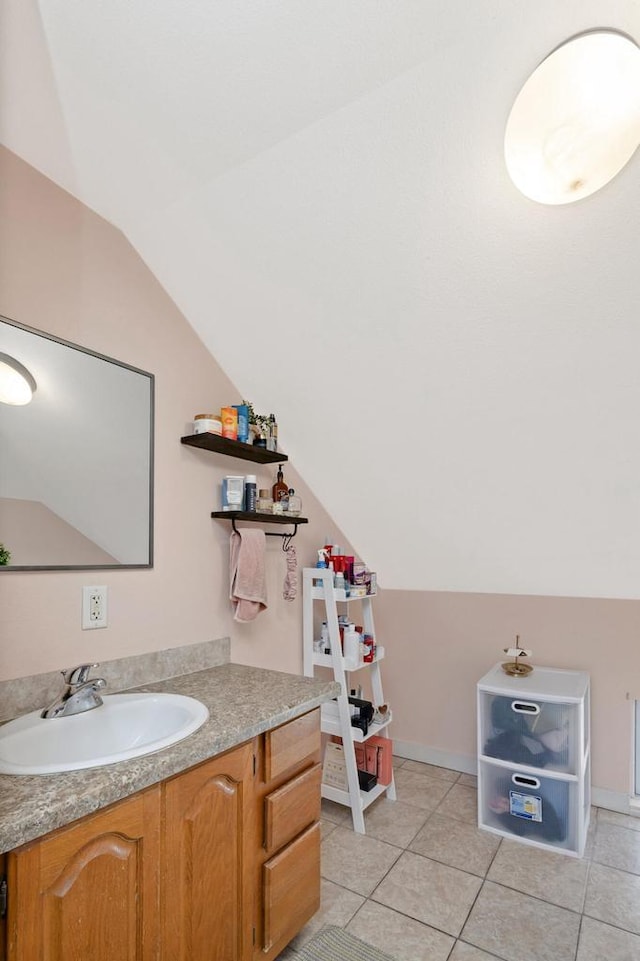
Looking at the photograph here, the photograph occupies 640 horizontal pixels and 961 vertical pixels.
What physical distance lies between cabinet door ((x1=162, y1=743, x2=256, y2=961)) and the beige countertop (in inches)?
2.5

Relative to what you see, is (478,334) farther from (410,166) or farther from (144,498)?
(144,498)

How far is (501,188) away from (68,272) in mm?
1285

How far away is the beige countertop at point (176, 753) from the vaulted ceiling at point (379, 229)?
1.13 meters

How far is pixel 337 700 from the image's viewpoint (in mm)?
2453

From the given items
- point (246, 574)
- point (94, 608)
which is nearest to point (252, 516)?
point (246, 574)

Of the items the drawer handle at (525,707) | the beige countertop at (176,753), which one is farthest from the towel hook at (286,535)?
the drawer handle at (525,707)

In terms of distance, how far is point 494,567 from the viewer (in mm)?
2721

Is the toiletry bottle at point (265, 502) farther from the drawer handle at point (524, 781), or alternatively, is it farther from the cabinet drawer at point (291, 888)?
the drawer handle at point (524, 781)

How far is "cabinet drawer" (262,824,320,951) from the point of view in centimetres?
144

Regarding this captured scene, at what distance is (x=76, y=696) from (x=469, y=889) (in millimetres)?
1640

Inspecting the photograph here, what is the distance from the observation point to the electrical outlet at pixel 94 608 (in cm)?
156

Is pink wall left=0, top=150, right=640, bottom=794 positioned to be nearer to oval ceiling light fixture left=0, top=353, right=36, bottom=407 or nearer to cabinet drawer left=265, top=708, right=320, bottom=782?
oval ceiling light fixture left=0, top=353, right=36, bottom=407

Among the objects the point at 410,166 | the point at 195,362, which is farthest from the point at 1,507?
the point at 410,166

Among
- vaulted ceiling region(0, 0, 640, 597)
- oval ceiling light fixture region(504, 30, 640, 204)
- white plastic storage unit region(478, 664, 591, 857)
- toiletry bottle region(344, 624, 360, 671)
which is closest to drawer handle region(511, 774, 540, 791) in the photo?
white plastic storage unit region(478, 664, 591, 857)
